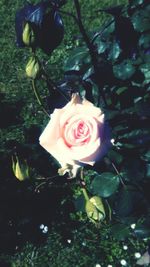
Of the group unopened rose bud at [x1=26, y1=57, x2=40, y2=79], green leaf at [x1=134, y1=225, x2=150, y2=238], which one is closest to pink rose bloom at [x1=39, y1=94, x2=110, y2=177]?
unopened rose bud at [x1=26, y1=57, x2=40, y2=79]

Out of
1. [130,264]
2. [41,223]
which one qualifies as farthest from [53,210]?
[130,264]

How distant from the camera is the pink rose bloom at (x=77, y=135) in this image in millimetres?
1210

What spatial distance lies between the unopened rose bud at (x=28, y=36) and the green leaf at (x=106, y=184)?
486 millimetres

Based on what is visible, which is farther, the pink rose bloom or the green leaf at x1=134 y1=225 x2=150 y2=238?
the green leaf at x1=134 y1=225 x2=150 y2=238

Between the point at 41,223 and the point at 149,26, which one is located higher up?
the point at 149,26

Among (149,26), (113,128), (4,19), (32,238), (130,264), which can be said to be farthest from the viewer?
(4,19)

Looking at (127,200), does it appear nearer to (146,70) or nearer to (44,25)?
(146,70)

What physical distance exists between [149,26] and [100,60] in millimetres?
203

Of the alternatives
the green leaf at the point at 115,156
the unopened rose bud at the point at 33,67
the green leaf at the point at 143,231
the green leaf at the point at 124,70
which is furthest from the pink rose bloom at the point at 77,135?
the green leaf at the point at 143,231

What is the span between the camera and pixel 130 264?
7.36 feet

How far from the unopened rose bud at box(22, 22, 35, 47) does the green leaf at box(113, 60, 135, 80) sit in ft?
1.25

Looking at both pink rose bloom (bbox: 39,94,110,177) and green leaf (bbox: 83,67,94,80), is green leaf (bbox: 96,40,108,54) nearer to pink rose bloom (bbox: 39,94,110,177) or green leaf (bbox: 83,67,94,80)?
green leaf (bbox: 83,67,94,80)

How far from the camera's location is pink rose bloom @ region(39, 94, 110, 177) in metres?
1.21

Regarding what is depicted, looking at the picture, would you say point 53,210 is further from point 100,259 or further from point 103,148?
point 103,148
